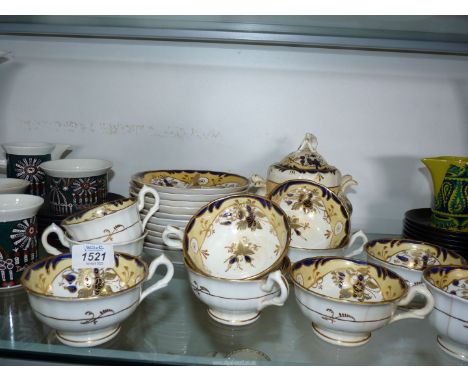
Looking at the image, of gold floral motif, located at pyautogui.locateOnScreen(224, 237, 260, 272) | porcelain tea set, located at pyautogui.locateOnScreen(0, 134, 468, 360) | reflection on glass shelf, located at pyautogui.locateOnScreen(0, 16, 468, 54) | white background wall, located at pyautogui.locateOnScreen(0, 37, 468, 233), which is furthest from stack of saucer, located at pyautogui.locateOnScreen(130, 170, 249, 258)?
reflection on glass shelf, located at pyautogui.locateOnScreen(0, 16, 468, 54)

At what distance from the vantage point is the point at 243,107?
1031 mm

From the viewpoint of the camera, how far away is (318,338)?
0.68m

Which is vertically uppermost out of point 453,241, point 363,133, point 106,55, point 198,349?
point 106,55

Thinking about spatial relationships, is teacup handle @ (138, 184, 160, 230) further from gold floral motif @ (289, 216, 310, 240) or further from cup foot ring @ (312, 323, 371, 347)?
cup foot ring @ (312, 323, 371, 347)

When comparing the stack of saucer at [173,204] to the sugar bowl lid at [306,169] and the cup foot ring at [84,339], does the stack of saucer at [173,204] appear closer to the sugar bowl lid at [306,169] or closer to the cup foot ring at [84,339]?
the sugar bowl lid at [306,169]

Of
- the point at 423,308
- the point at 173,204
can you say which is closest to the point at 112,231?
the point at 173,204

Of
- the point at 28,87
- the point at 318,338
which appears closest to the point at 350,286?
the point at 318,338

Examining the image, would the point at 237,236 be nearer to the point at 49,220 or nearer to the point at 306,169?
the point at 306,169

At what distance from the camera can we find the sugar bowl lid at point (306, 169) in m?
0.86

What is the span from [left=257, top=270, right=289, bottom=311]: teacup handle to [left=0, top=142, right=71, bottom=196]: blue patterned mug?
539 mm

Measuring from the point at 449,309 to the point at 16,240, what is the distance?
64 cm

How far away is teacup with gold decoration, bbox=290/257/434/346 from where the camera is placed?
2.02ft

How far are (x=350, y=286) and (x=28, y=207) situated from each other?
1.74 ft

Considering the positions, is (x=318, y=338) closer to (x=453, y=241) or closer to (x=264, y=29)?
(x=453, y=241)
